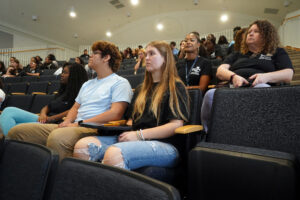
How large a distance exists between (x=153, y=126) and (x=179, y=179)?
271mm

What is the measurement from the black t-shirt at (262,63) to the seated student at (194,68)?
47cm

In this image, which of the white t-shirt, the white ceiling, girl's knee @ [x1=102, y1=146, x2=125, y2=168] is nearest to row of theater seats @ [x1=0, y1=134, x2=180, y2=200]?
girl's knee @ [x1=102, y1=146, x2=125, y2=168]

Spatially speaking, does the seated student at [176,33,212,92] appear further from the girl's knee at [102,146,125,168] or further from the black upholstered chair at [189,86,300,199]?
the girl's knee at [102,146,125,168]

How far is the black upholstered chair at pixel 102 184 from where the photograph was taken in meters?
0.31

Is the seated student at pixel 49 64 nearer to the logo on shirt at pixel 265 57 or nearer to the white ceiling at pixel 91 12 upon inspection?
the white ceiling at pixel 91 12

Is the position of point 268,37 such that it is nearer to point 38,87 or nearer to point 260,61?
point 260,61

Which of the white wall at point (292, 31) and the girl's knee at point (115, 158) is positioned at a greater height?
the white wall at point (292, 31)

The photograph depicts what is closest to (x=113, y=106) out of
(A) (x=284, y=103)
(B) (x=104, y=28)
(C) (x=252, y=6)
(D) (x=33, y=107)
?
(A) (x=284, y=103)

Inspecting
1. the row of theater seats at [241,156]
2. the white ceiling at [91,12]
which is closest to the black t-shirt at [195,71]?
the row of theater seats at [241,156]

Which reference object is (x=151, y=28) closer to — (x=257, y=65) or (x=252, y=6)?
(x=252, y=6)

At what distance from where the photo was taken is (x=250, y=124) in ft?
2.73

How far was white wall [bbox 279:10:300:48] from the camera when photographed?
654cm

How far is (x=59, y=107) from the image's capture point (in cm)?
183

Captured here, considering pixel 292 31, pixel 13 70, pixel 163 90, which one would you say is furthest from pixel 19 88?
pixel 292 31
